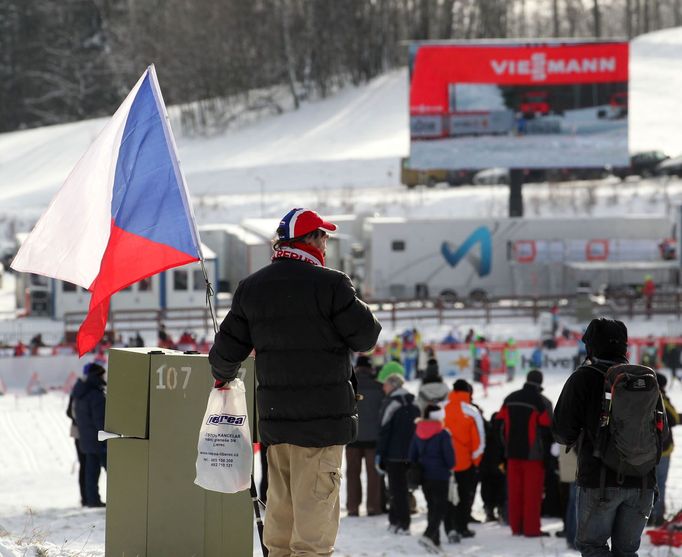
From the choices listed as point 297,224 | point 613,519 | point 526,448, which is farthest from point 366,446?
point 297,224

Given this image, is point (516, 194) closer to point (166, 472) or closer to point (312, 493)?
point (166, 472)

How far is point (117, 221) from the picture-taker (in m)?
7.66

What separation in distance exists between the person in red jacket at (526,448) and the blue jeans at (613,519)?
405 cm

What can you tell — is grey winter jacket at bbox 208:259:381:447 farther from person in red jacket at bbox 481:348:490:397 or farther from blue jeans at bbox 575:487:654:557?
person in red jacket at bbox 481:348:490:397

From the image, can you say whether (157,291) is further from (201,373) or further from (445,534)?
(201,373)

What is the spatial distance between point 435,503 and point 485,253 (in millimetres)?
27037

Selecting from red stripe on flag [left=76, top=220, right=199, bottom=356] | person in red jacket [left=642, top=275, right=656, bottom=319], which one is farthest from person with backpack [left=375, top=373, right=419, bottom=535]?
person in red jacket [left=642, top=275, right=656, bottom=319]

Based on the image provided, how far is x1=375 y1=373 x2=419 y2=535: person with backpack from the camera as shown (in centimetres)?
1047

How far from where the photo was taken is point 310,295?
5.55m

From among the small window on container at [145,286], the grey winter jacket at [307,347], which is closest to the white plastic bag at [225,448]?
the grey winter jacket at [307,347]

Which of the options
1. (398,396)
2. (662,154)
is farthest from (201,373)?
(662,154)

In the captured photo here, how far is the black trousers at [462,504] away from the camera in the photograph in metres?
10.3

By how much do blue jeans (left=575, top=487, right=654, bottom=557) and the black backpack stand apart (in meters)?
0.08

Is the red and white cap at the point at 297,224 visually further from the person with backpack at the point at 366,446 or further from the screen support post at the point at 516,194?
the screen support post at the point at 516,194
